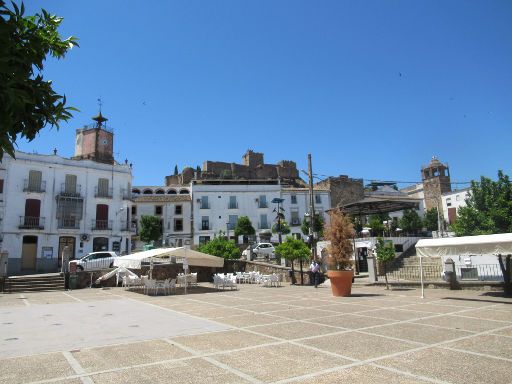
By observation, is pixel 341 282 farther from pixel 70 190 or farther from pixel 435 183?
pixel 435 183

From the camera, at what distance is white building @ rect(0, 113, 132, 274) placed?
3148cm

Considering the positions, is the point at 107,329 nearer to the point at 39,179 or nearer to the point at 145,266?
the point at 145,266

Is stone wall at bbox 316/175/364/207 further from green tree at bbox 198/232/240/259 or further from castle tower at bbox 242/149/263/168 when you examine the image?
green tree at bbox 198/232/240/259

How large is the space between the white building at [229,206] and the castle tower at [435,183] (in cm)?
A: 2331

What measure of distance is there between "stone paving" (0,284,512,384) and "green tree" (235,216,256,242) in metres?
30.5

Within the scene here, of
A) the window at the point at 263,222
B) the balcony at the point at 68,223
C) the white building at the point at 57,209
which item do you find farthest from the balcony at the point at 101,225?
the window at the point at 263,222

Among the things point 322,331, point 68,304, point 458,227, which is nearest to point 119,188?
point 68,304

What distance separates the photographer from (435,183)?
180 feet

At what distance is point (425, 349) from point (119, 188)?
35284 millimetres

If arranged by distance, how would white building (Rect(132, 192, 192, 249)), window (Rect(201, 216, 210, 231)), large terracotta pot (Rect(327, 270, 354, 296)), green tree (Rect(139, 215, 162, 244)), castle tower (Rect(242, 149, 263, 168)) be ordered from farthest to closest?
castle tower (Rect(242, 149, 263, 168)) → window (Rect(201, 216, 210, 231)) → white building (Rect(132, 192, 192, 249)) → green tree (Rect(139, 215, 162, 244)) → large terracotta pot (Rect(327, 270, 354, 296))

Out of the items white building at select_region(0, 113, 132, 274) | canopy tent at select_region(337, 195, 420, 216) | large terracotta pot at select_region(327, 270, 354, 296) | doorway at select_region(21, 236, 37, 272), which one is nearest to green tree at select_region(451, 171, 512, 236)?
canopy tent at select_region(337, 195, 420, 216)

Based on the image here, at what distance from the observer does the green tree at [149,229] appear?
139 ft

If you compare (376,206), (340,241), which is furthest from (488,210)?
(340,241)

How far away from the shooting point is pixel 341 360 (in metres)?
5.86
